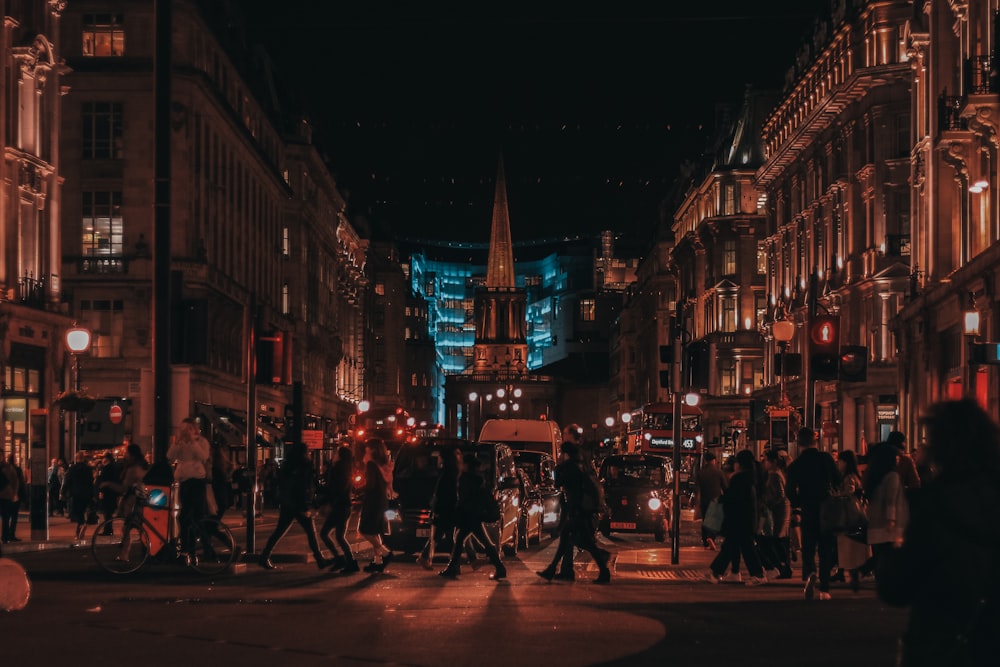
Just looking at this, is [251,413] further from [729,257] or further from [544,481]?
[729,257]

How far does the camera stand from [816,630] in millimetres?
15273

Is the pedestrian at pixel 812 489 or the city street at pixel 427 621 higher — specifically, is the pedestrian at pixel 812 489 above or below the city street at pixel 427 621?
above

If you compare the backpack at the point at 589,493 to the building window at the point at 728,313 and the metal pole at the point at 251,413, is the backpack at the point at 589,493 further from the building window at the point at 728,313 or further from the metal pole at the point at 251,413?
the building window at the point at 728,313

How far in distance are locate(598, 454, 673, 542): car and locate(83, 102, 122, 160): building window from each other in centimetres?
2584

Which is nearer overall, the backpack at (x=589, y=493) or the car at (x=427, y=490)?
the backpack at (x=589, y=493)

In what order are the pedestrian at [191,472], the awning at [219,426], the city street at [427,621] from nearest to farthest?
the city street at [427,621], the pedestrian at [191,472], the awning at [219,426]

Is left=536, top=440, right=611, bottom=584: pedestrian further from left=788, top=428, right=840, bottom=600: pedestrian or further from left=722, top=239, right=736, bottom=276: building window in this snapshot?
left=722, top=239, right=736, bottom=276: building window

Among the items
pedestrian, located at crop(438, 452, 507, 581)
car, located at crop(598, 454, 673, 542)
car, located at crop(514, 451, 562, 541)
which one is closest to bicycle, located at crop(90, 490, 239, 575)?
pedestrian, located at crop(438, 452, 507, 581)

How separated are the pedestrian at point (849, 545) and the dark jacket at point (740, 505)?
1.16 meters

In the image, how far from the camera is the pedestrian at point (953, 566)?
6316mm

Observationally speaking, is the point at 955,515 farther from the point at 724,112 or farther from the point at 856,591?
the point at 724,112

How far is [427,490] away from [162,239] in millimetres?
7621

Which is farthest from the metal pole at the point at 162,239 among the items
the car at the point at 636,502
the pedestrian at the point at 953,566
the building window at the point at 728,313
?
the building window at the point at 728,313

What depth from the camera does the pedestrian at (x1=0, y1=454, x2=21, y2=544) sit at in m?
30.1
